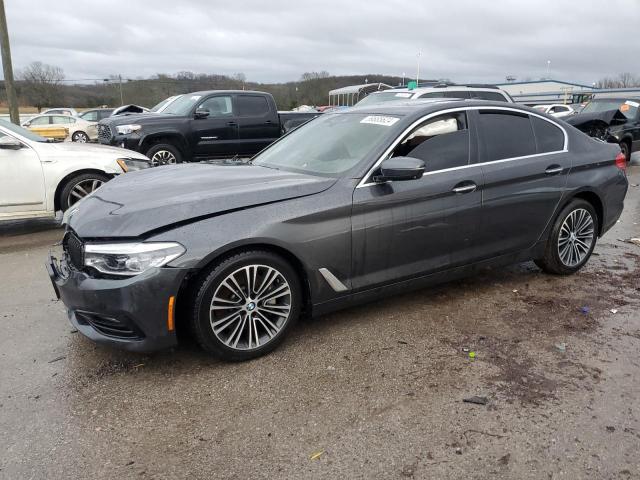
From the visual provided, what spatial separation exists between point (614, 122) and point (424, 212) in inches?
477

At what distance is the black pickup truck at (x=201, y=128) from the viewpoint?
402 inches

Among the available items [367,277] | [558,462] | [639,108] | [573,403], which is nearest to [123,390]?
[367,277]

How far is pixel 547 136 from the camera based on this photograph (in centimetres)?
466

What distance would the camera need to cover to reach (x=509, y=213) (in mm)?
4309

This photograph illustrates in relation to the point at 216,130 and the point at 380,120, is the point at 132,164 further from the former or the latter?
the point at 380,120

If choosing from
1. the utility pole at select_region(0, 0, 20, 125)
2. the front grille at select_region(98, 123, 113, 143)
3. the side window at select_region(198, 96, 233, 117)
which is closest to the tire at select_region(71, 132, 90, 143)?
the utility pole at select_region(0, 0, 20, 125)

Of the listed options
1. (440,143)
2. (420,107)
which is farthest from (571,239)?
(420,107)

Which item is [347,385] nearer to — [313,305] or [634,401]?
[313,305]

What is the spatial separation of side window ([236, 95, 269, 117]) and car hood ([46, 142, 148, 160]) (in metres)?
4.34

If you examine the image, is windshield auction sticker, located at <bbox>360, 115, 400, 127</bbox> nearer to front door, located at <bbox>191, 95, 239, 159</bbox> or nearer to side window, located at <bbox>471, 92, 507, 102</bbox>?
side window, located at <bbox>471, 92, 507, 102</bbox>

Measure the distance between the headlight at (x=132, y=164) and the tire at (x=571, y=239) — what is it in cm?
509

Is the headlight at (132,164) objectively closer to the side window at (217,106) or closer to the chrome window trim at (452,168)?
the side window at (217,106)

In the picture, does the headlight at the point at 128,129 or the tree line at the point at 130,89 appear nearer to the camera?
the headlight at the point at 128,129

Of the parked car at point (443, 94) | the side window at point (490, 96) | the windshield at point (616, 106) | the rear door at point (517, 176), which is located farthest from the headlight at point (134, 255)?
the windshield at point (616, 106)
